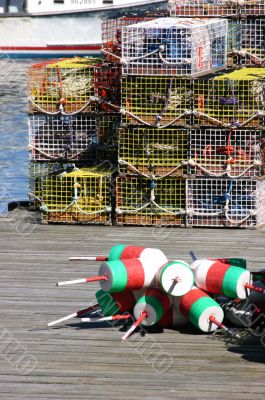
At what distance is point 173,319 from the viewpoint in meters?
11.9

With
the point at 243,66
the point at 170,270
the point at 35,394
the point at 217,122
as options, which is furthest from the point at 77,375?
the point at 243,66

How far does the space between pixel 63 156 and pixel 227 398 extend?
8.05 m

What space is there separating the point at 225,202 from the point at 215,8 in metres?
3.22

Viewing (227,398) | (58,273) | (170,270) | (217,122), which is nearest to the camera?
(227,398)

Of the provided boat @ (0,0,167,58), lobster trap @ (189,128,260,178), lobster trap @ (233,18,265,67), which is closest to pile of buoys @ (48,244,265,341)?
lobster trap @ (189,128,260,178)

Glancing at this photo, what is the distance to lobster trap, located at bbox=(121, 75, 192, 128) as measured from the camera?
16375mm

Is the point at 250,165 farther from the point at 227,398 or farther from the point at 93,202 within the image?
the point at 227,398

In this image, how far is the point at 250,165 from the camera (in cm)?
1641

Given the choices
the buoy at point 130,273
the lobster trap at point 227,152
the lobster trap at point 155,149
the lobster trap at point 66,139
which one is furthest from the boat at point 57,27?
the buoy at point 130,273

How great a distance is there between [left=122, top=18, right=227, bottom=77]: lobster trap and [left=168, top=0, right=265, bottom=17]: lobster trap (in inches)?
63.1

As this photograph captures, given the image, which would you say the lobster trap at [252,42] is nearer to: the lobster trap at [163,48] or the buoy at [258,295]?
the lobster trap at [163,48]

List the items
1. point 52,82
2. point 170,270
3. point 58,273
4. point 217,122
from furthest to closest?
point 52,82, point 217,122, point 58,273, point 170,270

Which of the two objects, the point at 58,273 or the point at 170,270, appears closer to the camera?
the point at 170,270

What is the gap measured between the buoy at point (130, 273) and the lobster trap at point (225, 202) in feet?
16.2
